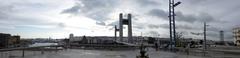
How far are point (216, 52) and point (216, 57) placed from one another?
4119mm

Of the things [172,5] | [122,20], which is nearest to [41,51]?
[172,5]

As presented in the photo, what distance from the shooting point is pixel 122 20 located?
78562 millimetres

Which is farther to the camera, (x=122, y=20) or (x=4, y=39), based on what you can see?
(x=122, y=20)

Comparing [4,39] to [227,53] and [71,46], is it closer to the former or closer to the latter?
[71,46]

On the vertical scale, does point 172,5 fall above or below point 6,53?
above

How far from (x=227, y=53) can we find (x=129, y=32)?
51362mm

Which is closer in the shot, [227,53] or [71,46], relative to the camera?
[227,53]

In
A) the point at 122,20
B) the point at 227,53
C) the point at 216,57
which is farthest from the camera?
the point at 122,20

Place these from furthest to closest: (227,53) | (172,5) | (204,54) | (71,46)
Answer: (172,5), (71,46), (227,53), (204,54)

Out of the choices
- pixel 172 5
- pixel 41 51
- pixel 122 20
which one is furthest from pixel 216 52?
pixel 122 20

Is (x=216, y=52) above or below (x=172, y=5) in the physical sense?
below

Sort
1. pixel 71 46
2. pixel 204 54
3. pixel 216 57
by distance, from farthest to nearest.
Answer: pixel 71 46, pixel 204 54, pixel 216 57

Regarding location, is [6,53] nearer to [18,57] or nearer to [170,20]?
[18,57]

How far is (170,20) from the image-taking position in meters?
50.9
